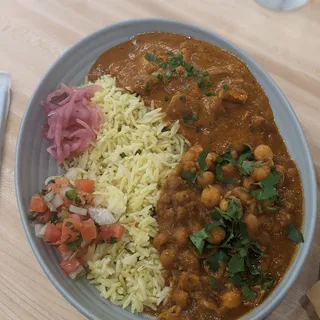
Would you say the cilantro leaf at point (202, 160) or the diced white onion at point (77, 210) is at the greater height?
the cilantro leaf at point (202, 160)

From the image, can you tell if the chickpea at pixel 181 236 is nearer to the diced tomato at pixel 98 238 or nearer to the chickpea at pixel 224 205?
the chickpea at pixel 224 205

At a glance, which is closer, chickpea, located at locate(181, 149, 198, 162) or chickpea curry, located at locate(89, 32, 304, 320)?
chickpea curry, located at locate(89, 32, 304, 320)

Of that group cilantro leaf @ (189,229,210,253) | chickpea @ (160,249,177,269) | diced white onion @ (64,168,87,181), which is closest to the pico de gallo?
diced white onion @ (64,168,87,181)

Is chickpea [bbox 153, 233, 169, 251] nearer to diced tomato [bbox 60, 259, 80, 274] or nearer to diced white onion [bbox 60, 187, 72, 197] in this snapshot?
diced tomato [bbox 60, 259, 80, 274]

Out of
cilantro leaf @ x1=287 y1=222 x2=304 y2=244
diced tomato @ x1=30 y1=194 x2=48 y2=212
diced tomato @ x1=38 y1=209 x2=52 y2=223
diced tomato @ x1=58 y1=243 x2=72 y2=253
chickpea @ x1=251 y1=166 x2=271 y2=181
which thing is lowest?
diced tomato @ x1=58 y1=243 x2=72 y2=253

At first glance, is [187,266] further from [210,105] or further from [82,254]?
[210,105]

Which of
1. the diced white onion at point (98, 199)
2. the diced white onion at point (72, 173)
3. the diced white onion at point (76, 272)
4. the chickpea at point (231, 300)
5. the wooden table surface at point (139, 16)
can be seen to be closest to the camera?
the chickpea at point (231, 300)

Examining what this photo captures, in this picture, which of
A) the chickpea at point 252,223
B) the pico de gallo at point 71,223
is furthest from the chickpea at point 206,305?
the pico de gallo at point 71,223
